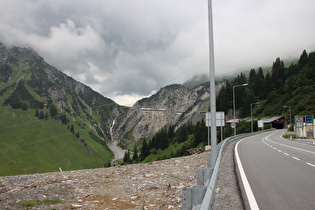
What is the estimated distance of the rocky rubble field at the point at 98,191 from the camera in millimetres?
7875

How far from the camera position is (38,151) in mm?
158500

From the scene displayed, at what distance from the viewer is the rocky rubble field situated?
25.8 feet

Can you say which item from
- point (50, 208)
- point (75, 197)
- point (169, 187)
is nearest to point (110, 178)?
point (75, 197)

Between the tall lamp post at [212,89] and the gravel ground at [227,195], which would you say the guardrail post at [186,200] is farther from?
the tall lamp post at [212,89]

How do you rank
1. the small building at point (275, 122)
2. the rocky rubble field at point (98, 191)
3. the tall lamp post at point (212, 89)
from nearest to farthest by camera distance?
1. the tall lamp post at point (212, 89)
2. the rocky rubble field at point (98, 191)
3. the small building at point (275, 122)

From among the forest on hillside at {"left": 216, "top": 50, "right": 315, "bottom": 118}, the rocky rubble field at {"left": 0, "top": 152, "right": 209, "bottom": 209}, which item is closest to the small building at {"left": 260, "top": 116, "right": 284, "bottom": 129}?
the forest on hillside at {"left": 216, "top": 50, "right": 315, "bottom": 118}

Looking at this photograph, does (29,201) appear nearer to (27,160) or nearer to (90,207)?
(90,207)

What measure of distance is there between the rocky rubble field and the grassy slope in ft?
436

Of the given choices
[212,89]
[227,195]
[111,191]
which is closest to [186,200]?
[227,195]

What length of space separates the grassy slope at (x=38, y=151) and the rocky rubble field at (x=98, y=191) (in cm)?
13280

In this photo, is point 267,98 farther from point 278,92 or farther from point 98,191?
point 98,191

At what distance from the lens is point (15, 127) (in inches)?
7475

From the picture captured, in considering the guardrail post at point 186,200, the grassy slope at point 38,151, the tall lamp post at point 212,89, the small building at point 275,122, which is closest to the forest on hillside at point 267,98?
the small building at point 275,122

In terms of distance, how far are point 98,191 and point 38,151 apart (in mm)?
172388
